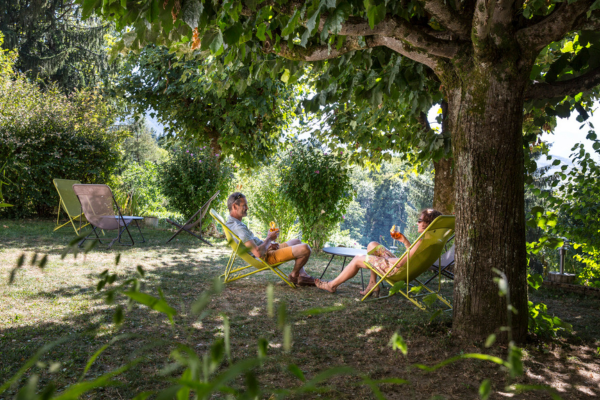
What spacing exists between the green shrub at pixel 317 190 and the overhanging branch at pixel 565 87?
4960 millimetres

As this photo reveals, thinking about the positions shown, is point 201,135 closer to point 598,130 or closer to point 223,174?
point 223,174

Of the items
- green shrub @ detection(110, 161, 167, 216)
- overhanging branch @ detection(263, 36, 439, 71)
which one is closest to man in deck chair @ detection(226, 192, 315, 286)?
overhanging branch @ detection(263, 36, 439, 71)

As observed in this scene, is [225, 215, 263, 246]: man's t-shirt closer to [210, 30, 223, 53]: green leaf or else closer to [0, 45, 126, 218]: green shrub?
[210, 30, 223, 53]: green leaf

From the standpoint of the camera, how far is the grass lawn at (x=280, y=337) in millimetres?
2252

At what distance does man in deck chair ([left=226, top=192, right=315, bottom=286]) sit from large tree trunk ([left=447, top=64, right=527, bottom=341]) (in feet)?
7.10

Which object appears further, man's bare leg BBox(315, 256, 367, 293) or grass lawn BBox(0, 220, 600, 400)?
man's bare leg BBox(315, 256, 367, 293)

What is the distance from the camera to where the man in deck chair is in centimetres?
464

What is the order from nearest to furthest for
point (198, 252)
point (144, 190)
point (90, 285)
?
1. point (90, 285)
2. point (198, 252)
3. point (144, 190)

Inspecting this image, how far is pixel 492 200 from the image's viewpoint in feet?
9.11

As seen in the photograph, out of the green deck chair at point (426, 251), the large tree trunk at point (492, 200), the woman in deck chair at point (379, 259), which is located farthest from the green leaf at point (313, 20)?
the woman in deck chair at point (379, 259)

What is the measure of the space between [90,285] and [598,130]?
5588 millimetres

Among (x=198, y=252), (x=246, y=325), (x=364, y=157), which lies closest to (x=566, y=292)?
(x=364, y=157)

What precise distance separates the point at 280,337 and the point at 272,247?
1.93 meters

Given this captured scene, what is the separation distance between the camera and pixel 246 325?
10.8ft
